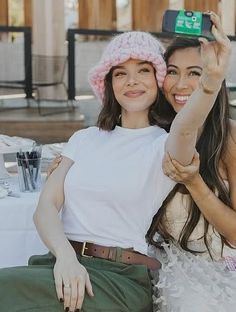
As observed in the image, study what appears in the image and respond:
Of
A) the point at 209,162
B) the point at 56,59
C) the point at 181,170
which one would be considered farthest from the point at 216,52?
the point at 56,59

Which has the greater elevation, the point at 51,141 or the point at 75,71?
the point at 75,71

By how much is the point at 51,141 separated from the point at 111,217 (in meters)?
5.08

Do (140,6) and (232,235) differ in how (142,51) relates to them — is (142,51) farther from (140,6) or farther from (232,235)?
(140,6)

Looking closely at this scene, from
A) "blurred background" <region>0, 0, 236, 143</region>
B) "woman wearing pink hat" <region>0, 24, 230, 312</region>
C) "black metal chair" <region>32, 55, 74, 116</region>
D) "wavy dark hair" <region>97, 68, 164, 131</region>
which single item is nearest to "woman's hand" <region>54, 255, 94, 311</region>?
"woman wearing pink hat" <region>0, 24, 230, 312</region>

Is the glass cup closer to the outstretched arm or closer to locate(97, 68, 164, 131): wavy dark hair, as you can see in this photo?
locate(97, 68, 164, 131): wavy dark hair

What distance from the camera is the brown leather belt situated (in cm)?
184

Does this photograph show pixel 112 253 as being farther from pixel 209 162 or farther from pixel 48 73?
pixel 48 73

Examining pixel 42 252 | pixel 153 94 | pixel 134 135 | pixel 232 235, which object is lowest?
pixel 42 252

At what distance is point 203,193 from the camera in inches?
73.6

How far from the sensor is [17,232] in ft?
7.55

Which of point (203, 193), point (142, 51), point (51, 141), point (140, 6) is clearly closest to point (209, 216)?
point (203, 193)

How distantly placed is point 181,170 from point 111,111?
414mm

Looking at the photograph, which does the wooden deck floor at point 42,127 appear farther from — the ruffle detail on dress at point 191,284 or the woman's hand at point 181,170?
the woman's hand at point 181,170

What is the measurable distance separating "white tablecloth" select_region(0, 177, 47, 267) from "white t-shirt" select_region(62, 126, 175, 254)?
34 centimetres
